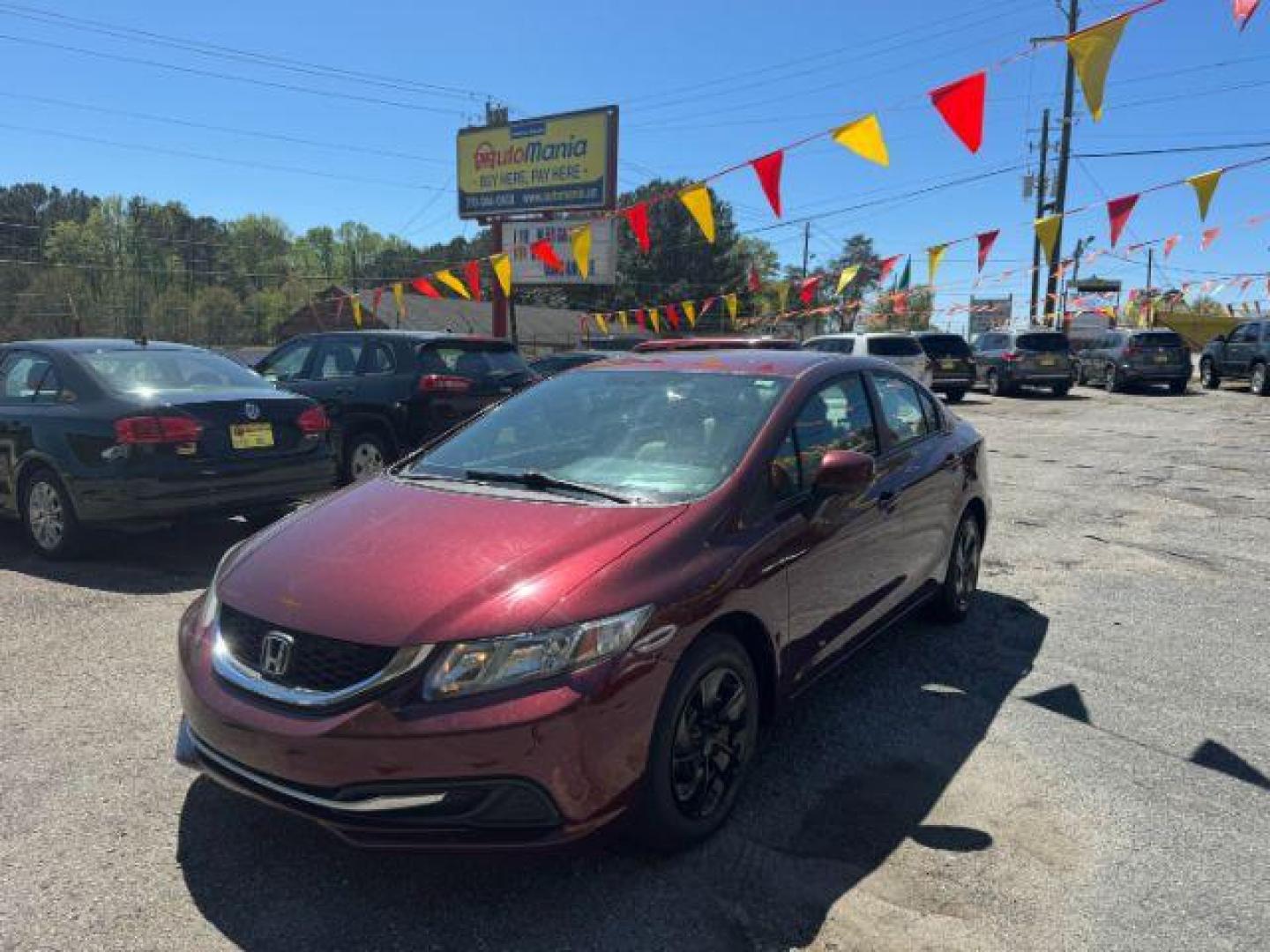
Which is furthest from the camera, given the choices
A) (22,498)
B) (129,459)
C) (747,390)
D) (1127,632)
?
(22,498)

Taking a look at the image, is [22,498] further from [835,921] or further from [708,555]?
[835,921]

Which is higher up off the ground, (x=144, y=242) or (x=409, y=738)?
(x=144, y=242)

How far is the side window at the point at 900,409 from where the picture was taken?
4371 mm

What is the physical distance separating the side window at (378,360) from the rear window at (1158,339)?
20.2 m

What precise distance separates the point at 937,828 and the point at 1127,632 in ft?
8.82

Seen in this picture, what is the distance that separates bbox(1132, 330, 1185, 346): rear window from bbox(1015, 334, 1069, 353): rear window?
1876 millimetres

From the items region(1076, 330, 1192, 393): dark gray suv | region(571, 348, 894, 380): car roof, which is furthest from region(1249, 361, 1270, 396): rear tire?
region(571, 348, 894, 380): car roof

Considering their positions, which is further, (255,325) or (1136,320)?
(1136,320)

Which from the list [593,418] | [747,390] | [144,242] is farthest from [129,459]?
[144,242]

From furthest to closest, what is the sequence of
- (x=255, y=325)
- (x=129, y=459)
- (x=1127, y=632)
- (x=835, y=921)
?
(x=255, y=325)
(x=129, y=459)
(x=1127, y=632)
(x=835, y=921)

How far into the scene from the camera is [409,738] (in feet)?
7.61

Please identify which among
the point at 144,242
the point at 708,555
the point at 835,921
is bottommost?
the point at 835,921

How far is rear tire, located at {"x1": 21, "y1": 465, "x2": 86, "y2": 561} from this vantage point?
19.2ft

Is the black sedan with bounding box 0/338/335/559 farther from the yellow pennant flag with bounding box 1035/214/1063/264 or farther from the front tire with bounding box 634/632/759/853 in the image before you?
the yellow pennant flag with bounding box 1035/214/1063/264
